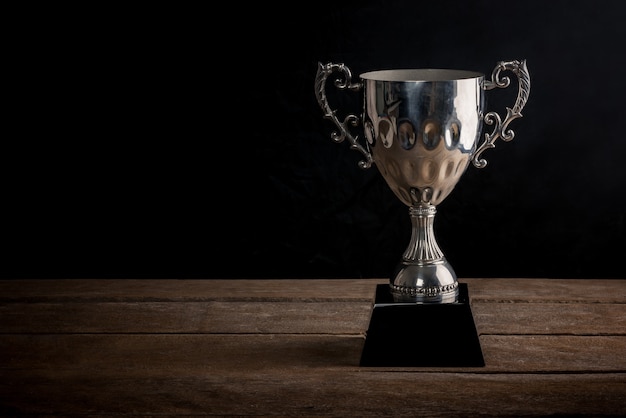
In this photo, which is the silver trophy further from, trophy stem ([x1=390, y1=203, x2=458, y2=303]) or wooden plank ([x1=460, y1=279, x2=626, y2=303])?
wooden plank ([x1=460, y1=279, x2=626, y2=303])

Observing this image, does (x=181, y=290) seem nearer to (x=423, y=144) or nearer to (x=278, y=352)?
(x=278, y=352)

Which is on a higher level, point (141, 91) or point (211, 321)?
point (141, 91)

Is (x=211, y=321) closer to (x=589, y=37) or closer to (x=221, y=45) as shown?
(x=221, y=45)

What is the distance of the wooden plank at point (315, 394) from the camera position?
1244mm

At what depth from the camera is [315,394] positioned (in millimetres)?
1295

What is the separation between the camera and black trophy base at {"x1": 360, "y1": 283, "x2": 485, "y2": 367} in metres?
1.39

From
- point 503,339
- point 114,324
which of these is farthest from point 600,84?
point 114,324

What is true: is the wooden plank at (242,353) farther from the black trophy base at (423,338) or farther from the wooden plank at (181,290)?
the wooden plank at (181,290)

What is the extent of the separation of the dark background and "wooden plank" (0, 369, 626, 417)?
0.59 meters

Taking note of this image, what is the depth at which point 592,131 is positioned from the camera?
72.5 inches

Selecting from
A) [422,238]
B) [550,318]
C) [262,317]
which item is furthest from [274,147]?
[550,318]

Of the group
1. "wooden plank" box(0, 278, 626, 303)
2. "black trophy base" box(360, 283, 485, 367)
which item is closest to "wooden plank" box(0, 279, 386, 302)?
"wooden plank" box(0, 278, 626, 303)

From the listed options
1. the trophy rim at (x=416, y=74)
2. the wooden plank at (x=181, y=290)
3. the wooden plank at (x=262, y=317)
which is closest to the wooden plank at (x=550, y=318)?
the wooden plank at (x=262, y=317)

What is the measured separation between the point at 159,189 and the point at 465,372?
2.64 feet
